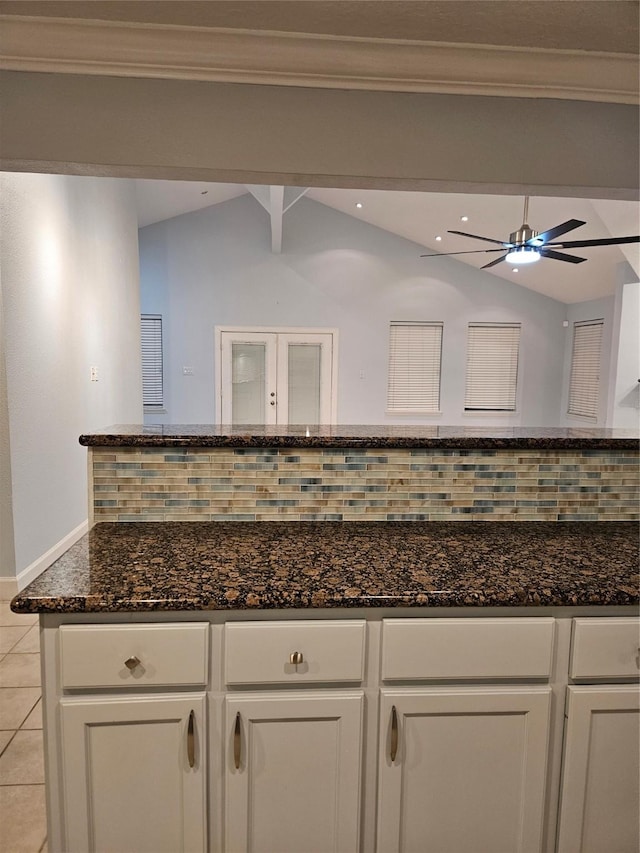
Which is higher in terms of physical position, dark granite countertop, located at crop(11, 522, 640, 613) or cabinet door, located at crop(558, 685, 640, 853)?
dark granite countertop, located at crop(11, 522, 640, 613)

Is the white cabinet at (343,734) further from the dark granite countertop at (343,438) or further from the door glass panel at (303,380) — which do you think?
the door glass panel at (303,380)

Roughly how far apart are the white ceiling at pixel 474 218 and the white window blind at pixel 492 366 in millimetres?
737

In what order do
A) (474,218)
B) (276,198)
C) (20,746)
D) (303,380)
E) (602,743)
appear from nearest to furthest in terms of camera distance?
(602,743), (20,746), (276,198), (474,218), (303,380)

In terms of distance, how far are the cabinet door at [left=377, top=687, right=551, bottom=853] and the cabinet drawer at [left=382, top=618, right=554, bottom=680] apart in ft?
0.16

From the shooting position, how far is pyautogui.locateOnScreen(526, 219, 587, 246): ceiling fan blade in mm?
3199

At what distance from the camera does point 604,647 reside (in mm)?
1228

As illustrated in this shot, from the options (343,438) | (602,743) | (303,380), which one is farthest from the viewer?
(303,380)

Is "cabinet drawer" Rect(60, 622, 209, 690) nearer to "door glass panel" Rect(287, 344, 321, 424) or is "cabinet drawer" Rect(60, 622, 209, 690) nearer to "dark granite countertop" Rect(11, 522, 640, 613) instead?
"dark granite countertop" Rect(11, 522, 640, 613)

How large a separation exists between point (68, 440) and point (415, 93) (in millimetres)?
3025

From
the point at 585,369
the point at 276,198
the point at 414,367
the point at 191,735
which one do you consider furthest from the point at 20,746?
the point at 585,369

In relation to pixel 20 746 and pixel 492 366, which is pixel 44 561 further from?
pixel 492 366

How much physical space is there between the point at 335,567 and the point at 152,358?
6.24 metres

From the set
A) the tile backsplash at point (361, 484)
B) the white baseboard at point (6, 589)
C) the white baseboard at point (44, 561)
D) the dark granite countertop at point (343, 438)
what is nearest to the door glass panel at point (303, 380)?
the white baseboard at point (44, 561)

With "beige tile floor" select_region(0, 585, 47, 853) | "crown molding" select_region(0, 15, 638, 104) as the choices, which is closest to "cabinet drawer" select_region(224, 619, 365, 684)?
"beige tile floor" select_region(0, 585, 47, 853)
